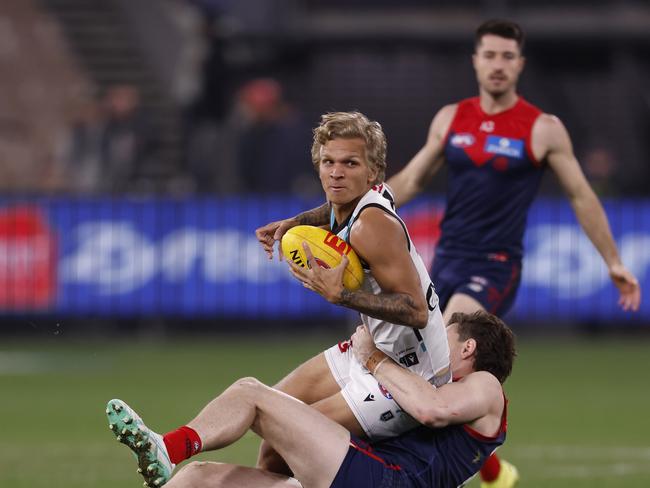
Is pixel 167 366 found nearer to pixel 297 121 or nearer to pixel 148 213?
pixel 148 213

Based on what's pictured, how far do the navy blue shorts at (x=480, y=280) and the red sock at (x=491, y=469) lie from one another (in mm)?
915

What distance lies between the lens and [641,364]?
17.8 m

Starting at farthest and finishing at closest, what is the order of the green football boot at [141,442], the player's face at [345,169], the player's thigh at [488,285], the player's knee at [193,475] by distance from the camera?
the player's thigh at [488,285], the player's knee at [193,475], the player's face at [345,169], the green football boot at [141,442]

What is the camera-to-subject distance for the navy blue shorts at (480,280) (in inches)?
380

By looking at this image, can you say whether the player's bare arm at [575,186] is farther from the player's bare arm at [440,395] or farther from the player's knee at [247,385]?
the player's knee at [247,385]

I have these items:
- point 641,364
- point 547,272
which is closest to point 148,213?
point 547,272

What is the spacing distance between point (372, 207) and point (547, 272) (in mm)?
12800

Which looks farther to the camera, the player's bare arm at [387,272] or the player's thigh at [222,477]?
the player's thigh at [222,477]

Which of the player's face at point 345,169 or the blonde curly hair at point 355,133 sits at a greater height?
the blonde curly hair at point 355,133

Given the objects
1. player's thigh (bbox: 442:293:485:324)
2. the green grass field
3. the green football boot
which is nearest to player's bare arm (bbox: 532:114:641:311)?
player's thigh (bbox: 442:293:485:324)

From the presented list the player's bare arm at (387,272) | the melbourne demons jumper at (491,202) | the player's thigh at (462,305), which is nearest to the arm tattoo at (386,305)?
the player's bare arm at (387,272)

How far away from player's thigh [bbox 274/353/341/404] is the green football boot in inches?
47.7

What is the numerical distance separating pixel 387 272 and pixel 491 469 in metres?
2.90

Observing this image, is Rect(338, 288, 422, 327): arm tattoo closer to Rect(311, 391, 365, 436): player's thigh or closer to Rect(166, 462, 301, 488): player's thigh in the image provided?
Rect(311, 391, 365, 436): player's thigh
